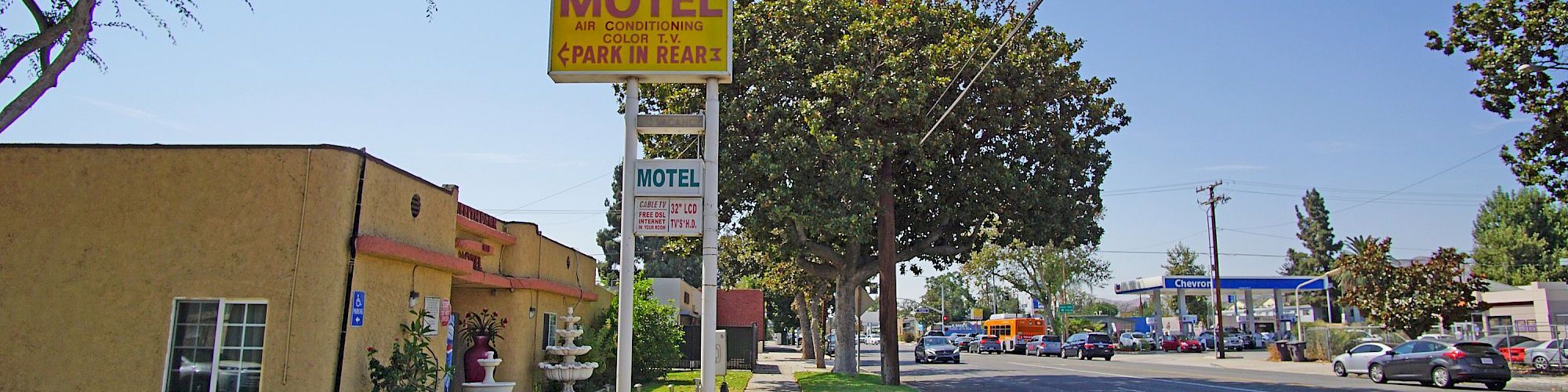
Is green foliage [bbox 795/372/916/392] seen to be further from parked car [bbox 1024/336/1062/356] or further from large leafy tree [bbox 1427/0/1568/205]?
parked car [bbox 1024/336/1062/356]

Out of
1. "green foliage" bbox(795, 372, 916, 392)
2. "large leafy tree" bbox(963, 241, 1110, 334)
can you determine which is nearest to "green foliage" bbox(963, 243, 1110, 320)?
"large leafy tree" bbox(963, 241, 1110, 334)

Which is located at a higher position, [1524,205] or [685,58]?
[1524,205]

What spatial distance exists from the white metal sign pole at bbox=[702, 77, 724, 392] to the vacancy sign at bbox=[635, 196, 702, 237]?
0.11 metres

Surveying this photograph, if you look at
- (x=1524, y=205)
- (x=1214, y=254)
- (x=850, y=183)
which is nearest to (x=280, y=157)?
(x=850, y=183)

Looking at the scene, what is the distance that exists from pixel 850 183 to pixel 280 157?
1210 centimetres

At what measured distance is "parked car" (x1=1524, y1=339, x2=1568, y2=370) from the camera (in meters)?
28.6

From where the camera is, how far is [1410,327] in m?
35.7

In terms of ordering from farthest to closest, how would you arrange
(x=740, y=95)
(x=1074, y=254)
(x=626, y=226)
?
(x=1074, y=254)
(x=740, y=95)
(x=626, y=226)

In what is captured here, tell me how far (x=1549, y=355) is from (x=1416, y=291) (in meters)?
6.91

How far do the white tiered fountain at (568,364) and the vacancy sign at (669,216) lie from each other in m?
4.14

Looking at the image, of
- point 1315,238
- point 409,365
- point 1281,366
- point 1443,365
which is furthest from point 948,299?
point 409,365

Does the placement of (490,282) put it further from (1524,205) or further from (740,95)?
Result: (1524,205)

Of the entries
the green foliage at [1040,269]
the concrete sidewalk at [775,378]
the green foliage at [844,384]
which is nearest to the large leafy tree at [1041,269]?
the green foliage at [1040,269]

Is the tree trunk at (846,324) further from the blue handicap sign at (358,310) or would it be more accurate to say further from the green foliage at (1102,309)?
the green foliage at (1102,309)
